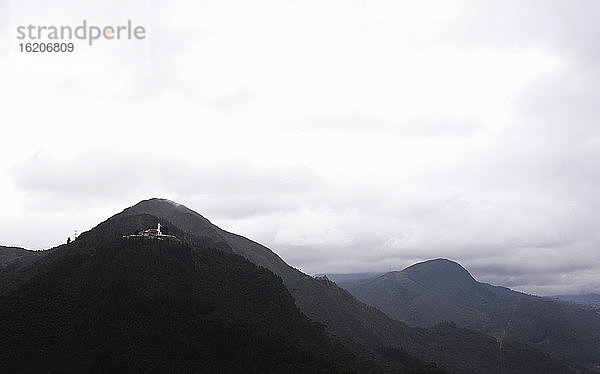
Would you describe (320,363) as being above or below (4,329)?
below

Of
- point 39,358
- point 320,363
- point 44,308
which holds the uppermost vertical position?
point 44,308

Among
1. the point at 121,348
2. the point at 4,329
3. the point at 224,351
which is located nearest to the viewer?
the point at 121,348

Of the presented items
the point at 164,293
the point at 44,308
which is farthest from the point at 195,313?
the point at 44,308

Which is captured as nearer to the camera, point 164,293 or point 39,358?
point 39,358

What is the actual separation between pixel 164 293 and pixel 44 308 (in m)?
42.4

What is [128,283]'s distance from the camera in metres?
198

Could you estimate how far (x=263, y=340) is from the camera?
199 metres

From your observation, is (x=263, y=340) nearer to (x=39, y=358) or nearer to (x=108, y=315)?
(x=108, y=315)

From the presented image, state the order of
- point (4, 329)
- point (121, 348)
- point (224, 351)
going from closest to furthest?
point (121, 348), point (4, 329), point (224, 351)

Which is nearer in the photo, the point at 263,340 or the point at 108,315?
the point at 108,315

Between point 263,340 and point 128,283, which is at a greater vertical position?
point 128,283

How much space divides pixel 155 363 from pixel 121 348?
11.3m

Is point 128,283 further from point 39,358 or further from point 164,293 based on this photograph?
point 39,358

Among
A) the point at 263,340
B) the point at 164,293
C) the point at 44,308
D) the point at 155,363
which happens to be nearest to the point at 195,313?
the point at 164,293
